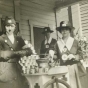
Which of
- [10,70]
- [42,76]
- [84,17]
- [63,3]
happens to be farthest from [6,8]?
[42,76]

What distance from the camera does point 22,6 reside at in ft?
18.9

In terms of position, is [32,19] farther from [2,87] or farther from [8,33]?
[2,87]

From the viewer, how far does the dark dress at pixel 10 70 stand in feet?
11.3

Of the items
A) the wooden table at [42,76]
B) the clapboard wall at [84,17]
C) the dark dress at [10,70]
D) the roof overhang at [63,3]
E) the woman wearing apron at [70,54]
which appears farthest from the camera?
the clapboard wall at [84,17]

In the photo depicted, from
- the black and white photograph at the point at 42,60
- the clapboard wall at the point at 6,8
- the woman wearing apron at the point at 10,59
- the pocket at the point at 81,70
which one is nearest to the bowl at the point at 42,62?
the black and white photograph at the point at 42,60

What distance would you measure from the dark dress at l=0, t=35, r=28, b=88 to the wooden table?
449mm

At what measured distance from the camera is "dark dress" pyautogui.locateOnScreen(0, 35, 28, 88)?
11.3ft

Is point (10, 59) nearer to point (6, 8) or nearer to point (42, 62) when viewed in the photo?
point (42, 62)

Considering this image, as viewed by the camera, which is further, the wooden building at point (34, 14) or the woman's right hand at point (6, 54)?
the wooden building at point (34, 14)

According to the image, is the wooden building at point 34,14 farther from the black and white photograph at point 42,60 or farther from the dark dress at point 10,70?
the dark dress at point 10,70

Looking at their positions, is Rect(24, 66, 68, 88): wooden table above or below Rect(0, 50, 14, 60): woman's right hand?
below

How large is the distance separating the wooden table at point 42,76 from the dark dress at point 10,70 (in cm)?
45

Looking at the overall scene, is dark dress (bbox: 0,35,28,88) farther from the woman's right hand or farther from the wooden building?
the wooden building

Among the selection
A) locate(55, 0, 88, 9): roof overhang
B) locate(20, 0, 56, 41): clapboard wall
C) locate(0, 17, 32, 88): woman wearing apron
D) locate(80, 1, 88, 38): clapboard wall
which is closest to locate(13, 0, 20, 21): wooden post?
locate(20, 0, 56, 41): clapboard wall
